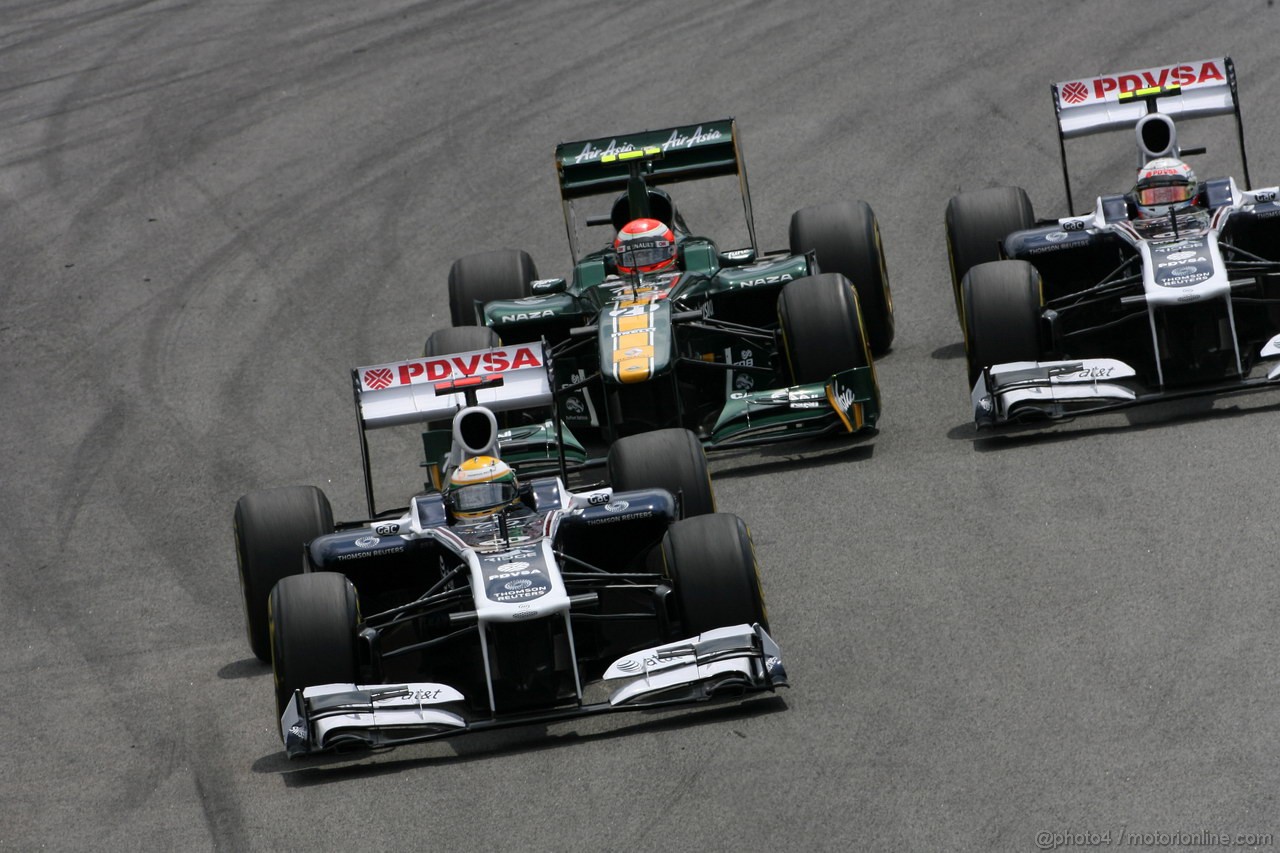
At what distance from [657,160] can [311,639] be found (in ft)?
27.0

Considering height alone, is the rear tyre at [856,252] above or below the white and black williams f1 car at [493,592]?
above

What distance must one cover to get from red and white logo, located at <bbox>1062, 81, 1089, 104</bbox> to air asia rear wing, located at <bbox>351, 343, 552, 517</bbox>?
21.7 feet

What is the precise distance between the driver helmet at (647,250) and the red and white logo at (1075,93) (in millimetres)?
3644

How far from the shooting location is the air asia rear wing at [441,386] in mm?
12953

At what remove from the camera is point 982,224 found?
688 inches

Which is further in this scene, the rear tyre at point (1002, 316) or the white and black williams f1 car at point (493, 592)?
the rear tyre at point (1002, 316)

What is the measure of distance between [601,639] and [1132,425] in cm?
480

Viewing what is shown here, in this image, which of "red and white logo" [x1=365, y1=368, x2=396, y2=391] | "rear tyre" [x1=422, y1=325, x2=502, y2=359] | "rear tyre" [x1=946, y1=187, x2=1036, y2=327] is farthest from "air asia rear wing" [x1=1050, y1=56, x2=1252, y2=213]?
"red and white logo" [x1=365, y1=368, x2=396, y2=391]

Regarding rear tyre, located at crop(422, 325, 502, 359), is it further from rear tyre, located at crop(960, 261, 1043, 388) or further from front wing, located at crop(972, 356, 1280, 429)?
front wing, located at crop(972, 356, 1280, 429)

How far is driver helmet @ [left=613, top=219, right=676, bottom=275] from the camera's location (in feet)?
56.6

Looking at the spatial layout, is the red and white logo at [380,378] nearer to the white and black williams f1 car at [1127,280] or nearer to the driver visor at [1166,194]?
the white and black williams f1 car at [1127,280]

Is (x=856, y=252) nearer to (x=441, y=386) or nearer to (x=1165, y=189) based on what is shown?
(x=1165, y=189)

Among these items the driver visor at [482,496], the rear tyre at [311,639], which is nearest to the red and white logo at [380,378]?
the driver visor at [482,496]

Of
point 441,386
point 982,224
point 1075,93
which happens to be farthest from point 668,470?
point 1075,93
